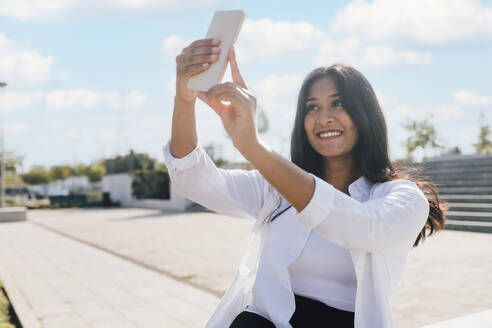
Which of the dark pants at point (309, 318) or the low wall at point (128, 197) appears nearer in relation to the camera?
the dark pants at point (309, 318)

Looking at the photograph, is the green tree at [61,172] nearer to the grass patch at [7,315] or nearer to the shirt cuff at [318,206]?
the grass patch at [7,315]

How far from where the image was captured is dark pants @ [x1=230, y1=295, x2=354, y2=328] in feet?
5.32

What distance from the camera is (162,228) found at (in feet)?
43.1

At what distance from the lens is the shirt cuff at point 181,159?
5.23 ft

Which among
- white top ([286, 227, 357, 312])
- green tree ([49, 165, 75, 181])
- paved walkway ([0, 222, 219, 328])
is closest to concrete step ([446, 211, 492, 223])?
paved walkway ([0, 222, 219, 328])

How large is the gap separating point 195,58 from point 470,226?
33.6ft

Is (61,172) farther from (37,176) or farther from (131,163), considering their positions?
(131,163)

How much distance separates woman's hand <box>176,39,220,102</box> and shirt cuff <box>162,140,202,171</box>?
307 mm

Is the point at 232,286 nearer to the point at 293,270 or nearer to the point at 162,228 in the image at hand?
the point at 293,270

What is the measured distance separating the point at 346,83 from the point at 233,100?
0.76 meters

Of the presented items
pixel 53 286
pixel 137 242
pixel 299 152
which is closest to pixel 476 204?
pixel 137 242

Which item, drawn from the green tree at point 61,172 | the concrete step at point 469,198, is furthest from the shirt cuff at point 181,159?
the green tree at point 61,172

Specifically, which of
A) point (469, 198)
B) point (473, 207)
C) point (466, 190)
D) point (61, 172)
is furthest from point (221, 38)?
point (61, 172)

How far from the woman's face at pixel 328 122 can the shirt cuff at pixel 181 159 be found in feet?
1.52
